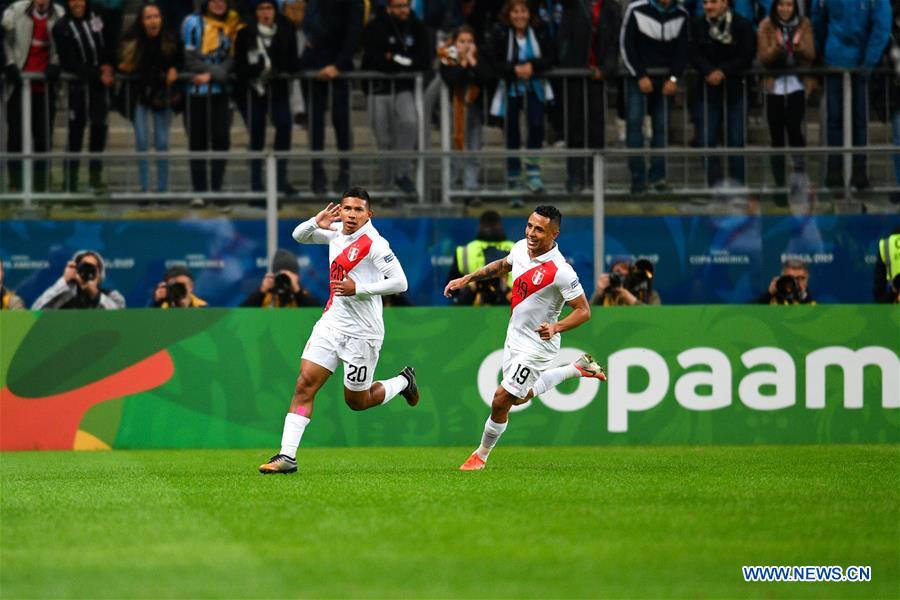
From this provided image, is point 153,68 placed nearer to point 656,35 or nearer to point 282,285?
point 282,285

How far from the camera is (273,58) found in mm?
20531

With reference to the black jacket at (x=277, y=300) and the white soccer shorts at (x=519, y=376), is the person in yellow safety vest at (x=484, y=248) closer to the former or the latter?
the black jacket at (x=277, y=300)

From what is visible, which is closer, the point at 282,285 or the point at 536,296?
the point at 536,296

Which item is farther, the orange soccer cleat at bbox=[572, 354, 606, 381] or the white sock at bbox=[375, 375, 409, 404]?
the white sock at bbox=[375, 375, 409, 404]

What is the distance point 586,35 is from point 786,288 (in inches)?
178

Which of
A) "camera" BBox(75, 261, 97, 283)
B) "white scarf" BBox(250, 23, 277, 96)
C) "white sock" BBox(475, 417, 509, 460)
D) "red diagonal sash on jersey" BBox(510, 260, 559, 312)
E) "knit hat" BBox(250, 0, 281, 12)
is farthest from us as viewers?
"knit hat" BBox(250, 0, 281, 12)

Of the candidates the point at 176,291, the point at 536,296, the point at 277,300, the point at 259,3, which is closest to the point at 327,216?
the point at 536,296

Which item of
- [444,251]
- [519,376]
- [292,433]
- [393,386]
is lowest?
[292,433]

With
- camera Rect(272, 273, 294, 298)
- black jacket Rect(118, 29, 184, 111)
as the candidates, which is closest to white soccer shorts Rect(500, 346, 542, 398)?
camera Rect(272, 273, 294, 298)

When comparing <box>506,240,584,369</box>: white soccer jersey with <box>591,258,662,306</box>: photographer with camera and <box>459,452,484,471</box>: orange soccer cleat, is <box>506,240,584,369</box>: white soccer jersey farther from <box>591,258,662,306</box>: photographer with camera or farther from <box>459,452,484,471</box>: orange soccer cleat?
<box>591,258,662,306</box>: photographer with camera

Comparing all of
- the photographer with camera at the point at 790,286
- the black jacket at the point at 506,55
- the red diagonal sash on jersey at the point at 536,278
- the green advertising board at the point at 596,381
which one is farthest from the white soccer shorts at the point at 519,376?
the black jacket at the point at 506,55

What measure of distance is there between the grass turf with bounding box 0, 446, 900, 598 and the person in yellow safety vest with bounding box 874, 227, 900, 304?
4190mm
